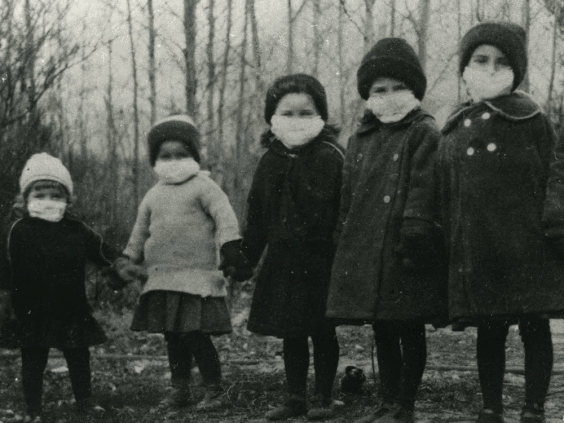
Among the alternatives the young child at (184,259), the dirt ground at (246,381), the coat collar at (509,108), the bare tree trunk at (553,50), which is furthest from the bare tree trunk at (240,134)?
the coat collar at (509,108)

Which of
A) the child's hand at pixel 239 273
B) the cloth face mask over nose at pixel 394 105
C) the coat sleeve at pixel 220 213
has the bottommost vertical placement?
the child's hand at pixel 239 273

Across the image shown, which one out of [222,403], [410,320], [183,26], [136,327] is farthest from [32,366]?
[183,26]

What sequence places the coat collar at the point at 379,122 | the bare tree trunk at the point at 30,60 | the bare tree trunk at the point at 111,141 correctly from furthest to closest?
the bare tree trunk at the point at 111,141, the bare tree trunk at the point at 30,60, the coat collar at the point at 379,122

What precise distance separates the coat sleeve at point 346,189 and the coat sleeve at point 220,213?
0.69 meters

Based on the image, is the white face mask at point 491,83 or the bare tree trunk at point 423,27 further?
the bare tree trunk at point 423,27

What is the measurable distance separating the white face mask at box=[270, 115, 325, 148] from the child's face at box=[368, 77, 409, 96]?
1.60 feet

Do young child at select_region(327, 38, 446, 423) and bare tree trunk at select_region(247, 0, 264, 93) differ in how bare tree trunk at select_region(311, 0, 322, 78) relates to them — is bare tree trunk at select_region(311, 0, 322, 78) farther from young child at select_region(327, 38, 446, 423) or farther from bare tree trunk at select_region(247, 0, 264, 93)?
young child at select_region(327, 38, 446, 423)

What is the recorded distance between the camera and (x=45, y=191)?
498 cm

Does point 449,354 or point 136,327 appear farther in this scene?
point 449,354

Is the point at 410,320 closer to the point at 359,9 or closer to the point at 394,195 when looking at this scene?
the point at 394,195

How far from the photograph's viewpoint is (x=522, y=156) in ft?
12.3

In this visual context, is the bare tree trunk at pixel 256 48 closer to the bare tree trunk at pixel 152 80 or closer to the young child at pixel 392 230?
the bare tree trunk at pixel 152 80

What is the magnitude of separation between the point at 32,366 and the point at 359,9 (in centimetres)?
758

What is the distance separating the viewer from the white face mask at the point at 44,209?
16.2 ft
